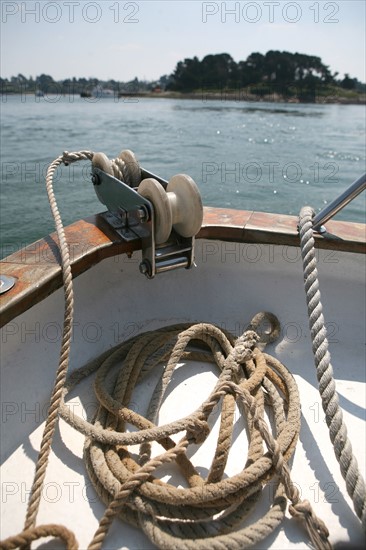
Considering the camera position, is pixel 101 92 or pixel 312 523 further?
pixel 101 92

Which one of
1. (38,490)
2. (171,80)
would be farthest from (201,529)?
(171,80)

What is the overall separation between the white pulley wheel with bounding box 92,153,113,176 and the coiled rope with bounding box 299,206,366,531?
0.78 metres

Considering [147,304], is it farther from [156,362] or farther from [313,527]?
[313,527]

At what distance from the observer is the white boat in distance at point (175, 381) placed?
1.08 m

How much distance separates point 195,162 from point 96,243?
861 cm

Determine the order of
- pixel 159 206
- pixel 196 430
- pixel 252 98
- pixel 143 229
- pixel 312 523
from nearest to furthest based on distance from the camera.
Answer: pixel 312 523 < pixel 196 430 < pixel 159 206 < pixel 143 229 < pixel 252 98

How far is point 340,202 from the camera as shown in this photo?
1.48 meters

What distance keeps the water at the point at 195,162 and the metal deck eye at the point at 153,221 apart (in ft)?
9.83

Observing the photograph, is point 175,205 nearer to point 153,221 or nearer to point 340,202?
point 153,221

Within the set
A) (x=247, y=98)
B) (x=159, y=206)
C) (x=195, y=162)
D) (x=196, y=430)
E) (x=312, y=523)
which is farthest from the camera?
(x=247, y=98)

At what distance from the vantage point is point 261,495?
116cm

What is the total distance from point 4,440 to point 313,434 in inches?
38.9

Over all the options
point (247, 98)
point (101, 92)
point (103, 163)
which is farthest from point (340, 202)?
point (101, 92)

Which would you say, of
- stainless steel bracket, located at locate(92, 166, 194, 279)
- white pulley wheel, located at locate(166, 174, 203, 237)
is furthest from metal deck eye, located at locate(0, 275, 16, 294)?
white pulley wheel, located at locate(166, 174, 203, 237)
